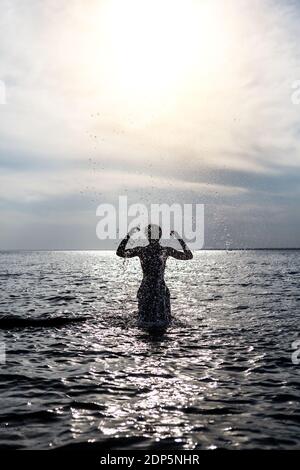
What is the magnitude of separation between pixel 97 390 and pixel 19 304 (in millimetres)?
16401

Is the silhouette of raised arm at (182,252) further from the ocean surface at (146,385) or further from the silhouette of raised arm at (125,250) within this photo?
the ocean surface at (146,385)

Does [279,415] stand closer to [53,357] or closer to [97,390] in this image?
[97,390]

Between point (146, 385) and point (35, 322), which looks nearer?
point (146, 385)

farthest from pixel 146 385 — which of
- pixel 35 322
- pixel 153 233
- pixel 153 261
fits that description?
pixel 35 322

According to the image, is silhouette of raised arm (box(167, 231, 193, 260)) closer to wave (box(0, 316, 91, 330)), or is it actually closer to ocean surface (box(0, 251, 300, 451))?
ocean surface (box(0, 251, 300, 451))

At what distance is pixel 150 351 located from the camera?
12.1 metres

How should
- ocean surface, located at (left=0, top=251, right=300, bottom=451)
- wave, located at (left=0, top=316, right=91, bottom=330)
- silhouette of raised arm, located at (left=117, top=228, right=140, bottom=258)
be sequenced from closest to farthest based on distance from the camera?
ocean surface, located at (left=0, top=251, right=300, bottom=451) < silhouette of raised arm, located at (left=117, top=228, right=140, bottom=258) < wave, located at (left=0, top=316, right=91, bottom=330)

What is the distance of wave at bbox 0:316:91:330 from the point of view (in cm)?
1683

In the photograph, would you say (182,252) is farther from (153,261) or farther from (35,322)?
(35,322)

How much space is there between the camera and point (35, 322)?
57.0ft

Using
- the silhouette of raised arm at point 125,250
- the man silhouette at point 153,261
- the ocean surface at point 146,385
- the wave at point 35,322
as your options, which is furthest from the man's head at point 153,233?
the wave at point 35,322

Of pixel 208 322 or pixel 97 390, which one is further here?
pixel 208 322

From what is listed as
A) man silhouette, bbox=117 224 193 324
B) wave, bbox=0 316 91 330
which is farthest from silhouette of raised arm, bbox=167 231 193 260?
wave, bbox=0 316 91 330
